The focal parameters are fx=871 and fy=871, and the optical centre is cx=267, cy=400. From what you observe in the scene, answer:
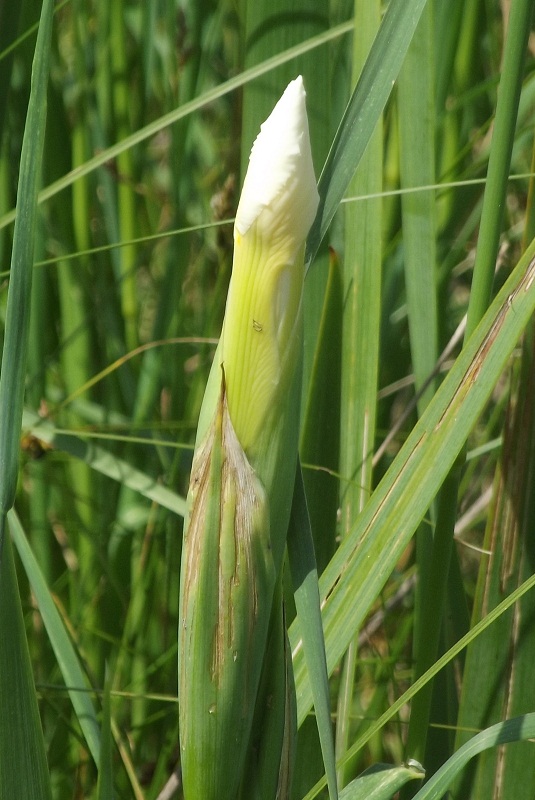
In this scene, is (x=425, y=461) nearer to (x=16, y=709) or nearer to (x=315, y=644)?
(x=315, y=644)

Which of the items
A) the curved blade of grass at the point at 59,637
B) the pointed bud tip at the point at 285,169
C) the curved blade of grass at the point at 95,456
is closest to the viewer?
the pointed bud tip at the point at 285,169

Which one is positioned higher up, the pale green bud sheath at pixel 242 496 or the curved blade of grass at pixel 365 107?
the curved blade of grass at pixel 365 107

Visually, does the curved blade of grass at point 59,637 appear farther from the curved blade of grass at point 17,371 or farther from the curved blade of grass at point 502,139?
the curved blade of grass at point 502,139

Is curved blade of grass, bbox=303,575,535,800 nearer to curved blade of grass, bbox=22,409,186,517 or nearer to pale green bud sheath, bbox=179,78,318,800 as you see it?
pale green bud sheath, bbox=179,78,318,800

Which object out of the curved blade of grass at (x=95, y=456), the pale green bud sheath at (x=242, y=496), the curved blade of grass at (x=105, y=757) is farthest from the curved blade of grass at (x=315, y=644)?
the curved blade of grass at (x=95, y=456)

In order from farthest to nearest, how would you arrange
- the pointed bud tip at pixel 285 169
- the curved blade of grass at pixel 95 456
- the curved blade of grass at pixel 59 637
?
the curved blade of grass at pixel 95 456 < the curved blade of grass at pixel 59 637 < the pointed bud tip at pixel 285 169

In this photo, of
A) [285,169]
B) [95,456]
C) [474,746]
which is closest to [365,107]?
[285,169]
